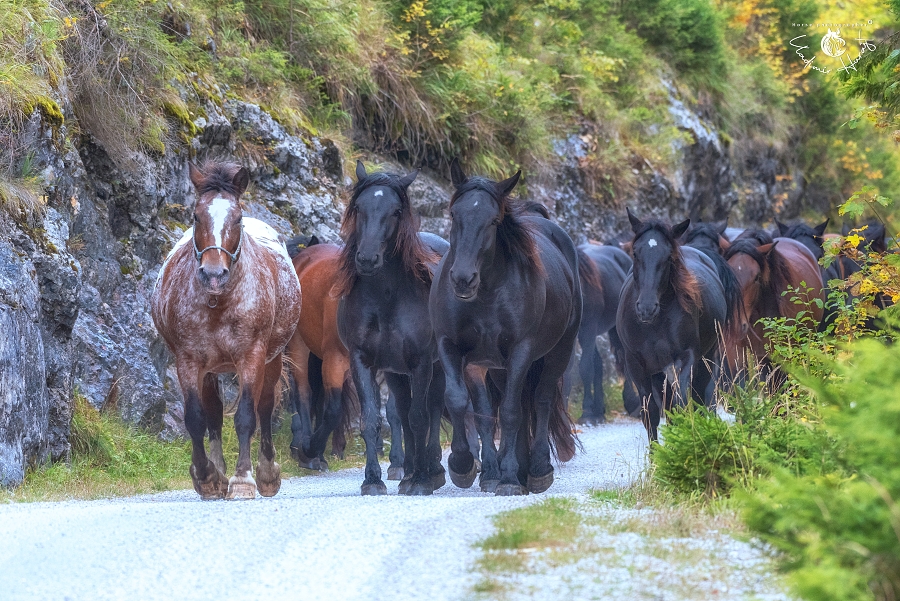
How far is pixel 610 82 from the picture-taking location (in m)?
24.3

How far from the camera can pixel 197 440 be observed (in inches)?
333

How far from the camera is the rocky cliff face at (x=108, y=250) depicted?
902cm

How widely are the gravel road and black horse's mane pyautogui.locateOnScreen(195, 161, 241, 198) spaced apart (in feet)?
8.02

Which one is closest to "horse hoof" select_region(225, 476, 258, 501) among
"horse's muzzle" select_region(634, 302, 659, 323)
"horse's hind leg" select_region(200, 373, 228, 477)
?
"horse's hind leg" select_region(200, 373, 228, 477)

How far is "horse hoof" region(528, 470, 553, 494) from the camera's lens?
878cm

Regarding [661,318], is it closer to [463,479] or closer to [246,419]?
[463,479]

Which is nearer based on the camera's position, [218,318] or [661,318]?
[218,318]

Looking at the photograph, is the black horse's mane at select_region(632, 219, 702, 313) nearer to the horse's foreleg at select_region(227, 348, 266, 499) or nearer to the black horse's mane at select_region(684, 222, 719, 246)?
the black horse's mane at select_region(684, 222, 719, 246)

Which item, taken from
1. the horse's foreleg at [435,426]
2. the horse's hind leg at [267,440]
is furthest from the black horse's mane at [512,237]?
the horse's hind leg at [267,440]

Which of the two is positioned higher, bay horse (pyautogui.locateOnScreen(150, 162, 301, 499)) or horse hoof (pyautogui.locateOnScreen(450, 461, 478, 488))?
bay horse (pyautogui.locateOnScreen(150, 162, 301, 499))

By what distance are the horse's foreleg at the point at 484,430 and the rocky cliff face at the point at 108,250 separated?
357 cm

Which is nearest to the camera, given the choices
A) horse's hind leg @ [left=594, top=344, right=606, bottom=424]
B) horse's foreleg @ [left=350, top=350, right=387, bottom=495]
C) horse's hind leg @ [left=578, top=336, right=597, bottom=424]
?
horse's foreleg @ [left=350, top=350, right=387, bottom=495]

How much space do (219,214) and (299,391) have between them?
177 inches

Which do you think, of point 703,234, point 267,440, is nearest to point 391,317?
point 267,440
